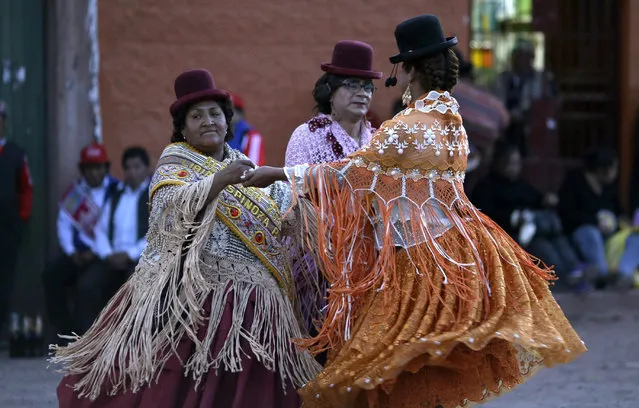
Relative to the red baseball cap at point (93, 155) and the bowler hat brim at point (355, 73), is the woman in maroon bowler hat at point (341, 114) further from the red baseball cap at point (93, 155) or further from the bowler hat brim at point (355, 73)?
the red baseball cap at point (93, 155)

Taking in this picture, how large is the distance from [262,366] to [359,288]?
0.62 meters

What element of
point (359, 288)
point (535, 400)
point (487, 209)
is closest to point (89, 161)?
point (487, 209)

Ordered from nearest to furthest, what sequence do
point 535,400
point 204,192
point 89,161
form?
point 204,192, point 535,400, point 89,161

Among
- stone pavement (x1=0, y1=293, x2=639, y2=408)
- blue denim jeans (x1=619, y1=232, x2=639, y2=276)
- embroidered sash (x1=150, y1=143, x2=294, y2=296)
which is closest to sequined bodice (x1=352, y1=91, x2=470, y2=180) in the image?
embroidered sash (x1=150, y1=143, x2=294, y2=296)

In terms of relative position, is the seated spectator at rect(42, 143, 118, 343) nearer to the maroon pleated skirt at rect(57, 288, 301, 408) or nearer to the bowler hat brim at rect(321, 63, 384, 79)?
the bowler hat brim at rect(321, 63, 384, 79)

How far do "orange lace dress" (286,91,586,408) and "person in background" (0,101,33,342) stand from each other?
14.9 feet

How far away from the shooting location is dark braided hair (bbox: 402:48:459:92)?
19.9ft

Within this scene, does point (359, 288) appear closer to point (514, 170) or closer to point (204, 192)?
point (204, 192)

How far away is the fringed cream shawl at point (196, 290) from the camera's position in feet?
20.6

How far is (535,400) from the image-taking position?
8477mm

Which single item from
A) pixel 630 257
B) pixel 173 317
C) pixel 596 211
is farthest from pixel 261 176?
pixel 630 257

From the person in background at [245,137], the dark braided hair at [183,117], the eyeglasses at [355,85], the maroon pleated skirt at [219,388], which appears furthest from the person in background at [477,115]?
the maroon pleated skirt at [219,388]

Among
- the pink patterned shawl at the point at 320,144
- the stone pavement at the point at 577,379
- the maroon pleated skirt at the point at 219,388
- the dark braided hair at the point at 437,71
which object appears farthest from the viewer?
the stone pavement at the point at 577,379

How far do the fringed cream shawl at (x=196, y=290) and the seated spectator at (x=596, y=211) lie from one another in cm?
579
